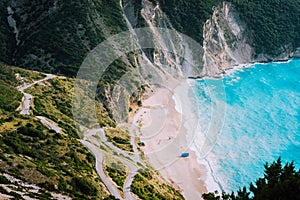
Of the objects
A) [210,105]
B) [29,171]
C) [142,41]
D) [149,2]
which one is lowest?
[29,171]

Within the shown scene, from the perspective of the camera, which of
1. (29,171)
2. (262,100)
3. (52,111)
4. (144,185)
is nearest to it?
(29,171)

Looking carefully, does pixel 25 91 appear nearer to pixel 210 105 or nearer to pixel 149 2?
pixel 210 105

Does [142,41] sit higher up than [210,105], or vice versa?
[142,41]

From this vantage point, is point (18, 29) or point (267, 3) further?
point (267, 3)

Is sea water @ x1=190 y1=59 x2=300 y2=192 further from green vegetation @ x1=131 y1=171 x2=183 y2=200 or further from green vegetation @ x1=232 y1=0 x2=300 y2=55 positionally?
green vegetation @ x1=131 y1=171 x2=183 y2=200

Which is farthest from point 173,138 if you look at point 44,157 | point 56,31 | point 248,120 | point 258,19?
point 258,19

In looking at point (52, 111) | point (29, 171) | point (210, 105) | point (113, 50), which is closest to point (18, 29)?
point (113, 50)

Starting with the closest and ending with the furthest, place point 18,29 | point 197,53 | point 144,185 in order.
A: 1. point 144,185
2. point 18,29
3. point 197,53

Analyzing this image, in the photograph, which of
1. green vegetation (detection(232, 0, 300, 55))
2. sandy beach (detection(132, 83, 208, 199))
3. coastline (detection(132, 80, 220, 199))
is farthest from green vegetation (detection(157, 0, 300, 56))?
sandy beach (detection(132, 83, 208, 199))
